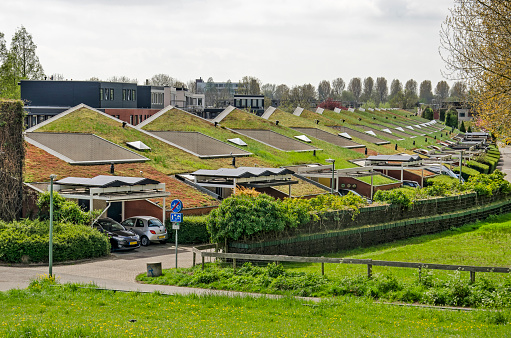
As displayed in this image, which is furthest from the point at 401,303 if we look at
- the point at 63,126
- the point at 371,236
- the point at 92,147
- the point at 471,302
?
the point at 63,126

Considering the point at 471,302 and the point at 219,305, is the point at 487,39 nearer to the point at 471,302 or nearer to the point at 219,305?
the point at 471,302

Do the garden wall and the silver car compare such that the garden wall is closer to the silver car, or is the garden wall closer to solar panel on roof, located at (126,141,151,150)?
the silver car

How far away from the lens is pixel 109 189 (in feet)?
98.6

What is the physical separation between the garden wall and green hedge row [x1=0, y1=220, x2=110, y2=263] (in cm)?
644

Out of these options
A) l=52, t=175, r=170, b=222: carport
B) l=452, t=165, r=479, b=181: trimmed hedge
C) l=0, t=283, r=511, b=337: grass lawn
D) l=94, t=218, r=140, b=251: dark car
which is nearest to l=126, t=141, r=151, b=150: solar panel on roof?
l=52, t=175, r=170, b=222: carport

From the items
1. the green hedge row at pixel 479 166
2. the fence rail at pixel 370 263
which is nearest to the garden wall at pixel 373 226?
the fence rail at pixel 370 263

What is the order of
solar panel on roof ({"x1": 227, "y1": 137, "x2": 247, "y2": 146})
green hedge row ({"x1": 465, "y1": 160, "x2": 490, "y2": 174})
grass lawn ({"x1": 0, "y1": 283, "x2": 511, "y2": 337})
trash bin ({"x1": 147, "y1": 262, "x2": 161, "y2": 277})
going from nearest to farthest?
1. grass lawn ({"x1": 0, "y1": 283, "x2": 511, "y2": 337})
2. trash bin ({"x1": 147, "y1": 262, "x2": 161, "y2": 277})
3. solar panel on roof ({"x1": 227, "y1": 137, "x2": 247, "y2": 146})
4. green hedge row ({"x1": 465, "y1": 160, "x2": 490, "y2": 174})

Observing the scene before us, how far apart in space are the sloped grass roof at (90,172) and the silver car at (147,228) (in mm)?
3077

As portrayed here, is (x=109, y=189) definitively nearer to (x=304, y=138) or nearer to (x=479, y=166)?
(x=304, y=138)

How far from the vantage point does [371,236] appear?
101 feet

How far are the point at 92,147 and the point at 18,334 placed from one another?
30.6m

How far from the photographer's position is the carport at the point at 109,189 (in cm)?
2989

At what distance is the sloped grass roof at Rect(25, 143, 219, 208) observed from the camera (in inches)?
1361

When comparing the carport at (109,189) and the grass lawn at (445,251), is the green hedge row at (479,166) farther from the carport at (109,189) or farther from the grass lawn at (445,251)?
the carport at (109,189)
